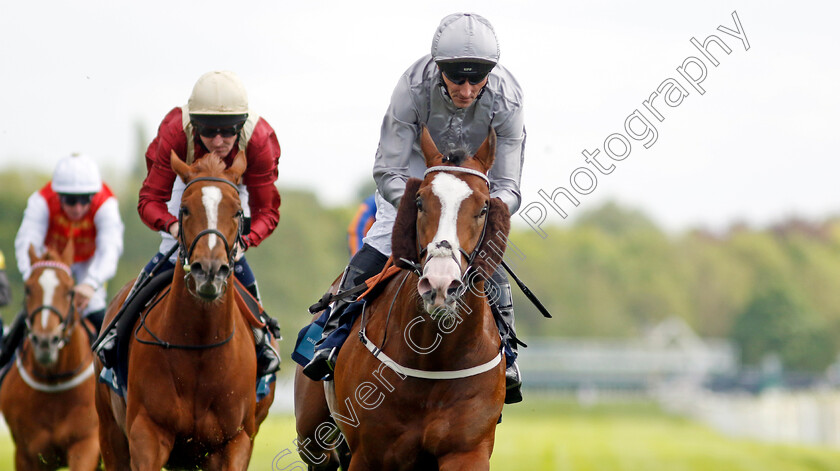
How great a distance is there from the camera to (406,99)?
7008 mm

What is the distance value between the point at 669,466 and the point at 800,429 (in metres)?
13.5

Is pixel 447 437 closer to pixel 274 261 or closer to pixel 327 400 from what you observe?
pixel 327 400

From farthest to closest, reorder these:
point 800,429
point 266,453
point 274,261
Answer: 1. point 274,261
2. point 800,429
3. point 266,453

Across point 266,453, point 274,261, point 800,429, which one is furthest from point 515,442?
A: point 274,261

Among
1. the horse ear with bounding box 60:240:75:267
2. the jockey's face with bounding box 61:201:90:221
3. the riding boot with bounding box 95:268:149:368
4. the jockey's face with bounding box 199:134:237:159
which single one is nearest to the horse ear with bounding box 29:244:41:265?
the horse ear with bounding box 60:240:75:267

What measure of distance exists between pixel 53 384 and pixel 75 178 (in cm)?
175

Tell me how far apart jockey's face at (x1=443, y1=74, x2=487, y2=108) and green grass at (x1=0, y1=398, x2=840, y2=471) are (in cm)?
290

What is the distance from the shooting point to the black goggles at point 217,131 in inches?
296

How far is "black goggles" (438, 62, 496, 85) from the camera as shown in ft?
22.0

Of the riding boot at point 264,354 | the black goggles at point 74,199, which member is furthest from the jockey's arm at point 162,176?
the black goggles at point 74,199

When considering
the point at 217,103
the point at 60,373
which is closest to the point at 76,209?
the point at 60,373

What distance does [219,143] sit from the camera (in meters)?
7.52

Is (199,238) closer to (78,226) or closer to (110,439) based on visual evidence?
(110,439)

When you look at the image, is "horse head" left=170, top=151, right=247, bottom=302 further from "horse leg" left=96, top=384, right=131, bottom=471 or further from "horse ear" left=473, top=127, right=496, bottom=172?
"horse leg" left=96, top=384, right=131, bottom=471
